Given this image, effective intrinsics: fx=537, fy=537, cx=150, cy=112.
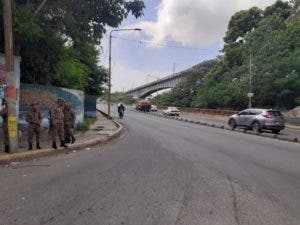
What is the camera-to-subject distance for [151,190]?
1004cm

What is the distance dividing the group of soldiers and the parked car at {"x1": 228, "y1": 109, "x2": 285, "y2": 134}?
17.5 metres

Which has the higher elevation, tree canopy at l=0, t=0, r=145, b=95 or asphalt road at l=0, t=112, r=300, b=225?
tree canopy at l=0, t=0, r=145, b=95

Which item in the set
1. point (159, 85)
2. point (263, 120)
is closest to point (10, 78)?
point (263, 120)

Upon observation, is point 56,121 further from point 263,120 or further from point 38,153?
point 263,120

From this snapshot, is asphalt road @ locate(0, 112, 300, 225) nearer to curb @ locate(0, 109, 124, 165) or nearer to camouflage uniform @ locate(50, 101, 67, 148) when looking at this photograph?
curb @ locate(0, 109, 124, 165)

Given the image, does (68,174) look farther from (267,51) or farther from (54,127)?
(267,51)

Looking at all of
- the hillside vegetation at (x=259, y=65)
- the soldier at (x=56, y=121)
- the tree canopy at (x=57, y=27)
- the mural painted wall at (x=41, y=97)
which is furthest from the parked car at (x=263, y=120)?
the hillside vegetation at (x=259, y=65)

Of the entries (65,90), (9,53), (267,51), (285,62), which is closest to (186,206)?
(9,53)

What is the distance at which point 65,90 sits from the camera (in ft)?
89.4

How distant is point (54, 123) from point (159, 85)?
108037mm

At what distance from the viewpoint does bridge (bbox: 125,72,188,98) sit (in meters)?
115

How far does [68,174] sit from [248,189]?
4.13m

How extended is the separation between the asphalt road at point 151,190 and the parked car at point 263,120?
695 inches

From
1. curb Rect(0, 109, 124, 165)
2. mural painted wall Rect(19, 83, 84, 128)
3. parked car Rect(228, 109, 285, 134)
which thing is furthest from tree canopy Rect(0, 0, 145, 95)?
parked car Rect(228, 109, 285, 134)
